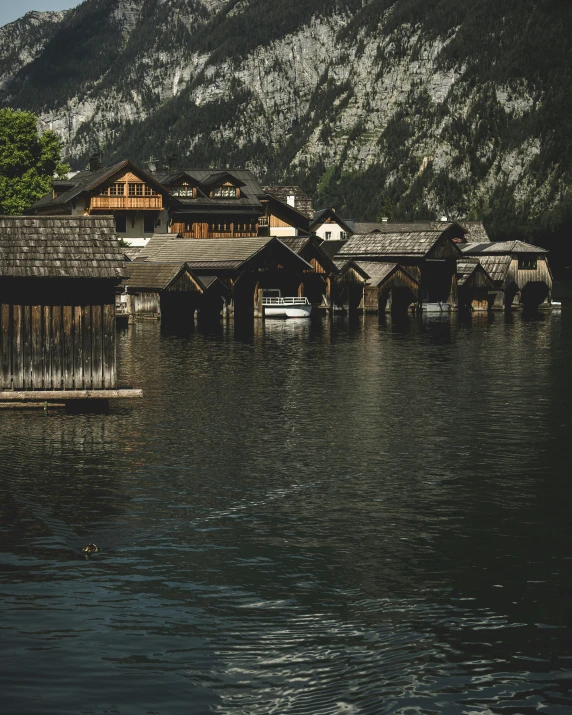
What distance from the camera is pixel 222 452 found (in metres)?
25.4

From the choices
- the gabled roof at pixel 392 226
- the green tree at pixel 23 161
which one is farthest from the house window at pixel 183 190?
the gabled roof at pixel 392 226

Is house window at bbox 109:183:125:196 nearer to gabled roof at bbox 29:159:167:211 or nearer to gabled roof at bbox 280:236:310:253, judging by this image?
gabled roof at bbox 29:159:167:211

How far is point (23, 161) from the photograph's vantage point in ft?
334

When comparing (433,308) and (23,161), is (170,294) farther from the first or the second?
(23,161)

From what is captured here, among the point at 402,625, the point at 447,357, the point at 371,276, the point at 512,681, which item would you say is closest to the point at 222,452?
the point at 402,625

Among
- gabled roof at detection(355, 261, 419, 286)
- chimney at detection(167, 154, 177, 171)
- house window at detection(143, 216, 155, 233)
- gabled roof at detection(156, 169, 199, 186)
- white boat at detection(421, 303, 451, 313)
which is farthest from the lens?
chimney at detection(167, 154, 177, 171)

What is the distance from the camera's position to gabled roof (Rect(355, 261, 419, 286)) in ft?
299

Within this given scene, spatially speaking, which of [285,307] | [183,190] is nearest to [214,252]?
[285,307]

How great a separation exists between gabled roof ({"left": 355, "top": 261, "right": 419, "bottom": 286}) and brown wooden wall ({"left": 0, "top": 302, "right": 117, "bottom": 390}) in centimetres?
6276

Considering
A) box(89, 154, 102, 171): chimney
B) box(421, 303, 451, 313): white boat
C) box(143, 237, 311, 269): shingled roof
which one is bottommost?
box(421, 303, 451, 313): white boat

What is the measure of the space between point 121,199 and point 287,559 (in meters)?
84.9

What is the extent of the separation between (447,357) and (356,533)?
33.2 metres

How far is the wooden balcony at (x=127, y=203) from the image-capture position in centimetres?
9731

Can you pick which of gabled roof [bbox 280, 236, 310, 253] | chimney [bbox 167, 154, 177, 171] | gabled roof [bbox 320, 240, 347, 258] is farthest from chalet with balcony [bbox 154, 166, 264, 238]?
gabled roof [bbox 280, 236, 310, 253]
